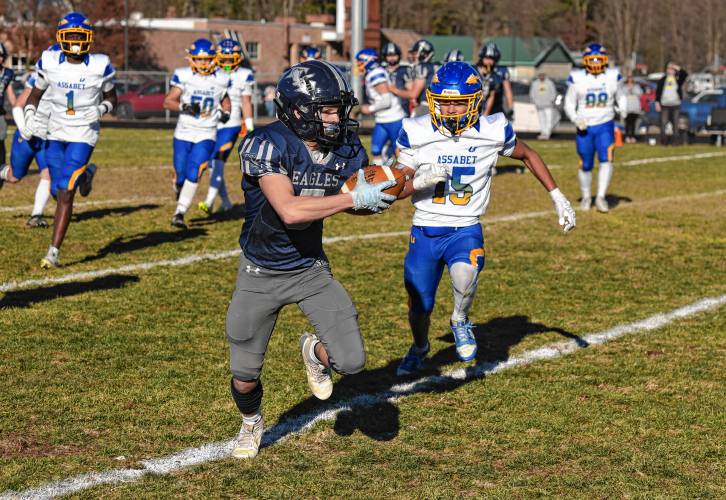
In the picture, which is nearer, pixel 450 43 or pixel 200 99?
pixel 200 99

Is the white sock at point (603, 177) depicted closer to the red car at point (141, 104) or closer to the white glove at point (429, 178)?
the white glove at point (429, 178)

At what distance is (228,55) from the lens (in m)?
13.5

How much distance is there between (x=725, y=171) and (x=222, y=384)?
1536 centimetres

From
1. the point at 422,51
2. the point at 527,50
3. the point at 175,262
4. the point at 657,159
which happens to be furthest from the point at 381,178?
the point at 527,50

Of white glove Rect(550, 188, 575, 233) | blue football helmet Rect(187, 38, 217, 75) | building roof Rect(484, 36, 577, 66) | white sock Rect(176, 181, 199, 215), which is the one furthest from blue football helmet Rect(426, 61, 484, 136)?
building roof Rect(484, 36, 577, 66)

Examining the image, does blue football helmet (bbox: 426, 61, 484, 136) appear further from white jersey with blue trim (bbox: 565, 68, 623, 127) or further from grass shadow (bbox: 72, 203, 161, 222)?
white jersey with blue trim (bbox: 565, 68, 623, 127)

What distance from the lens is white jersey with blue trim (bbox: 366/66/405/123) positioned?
52.3 feet

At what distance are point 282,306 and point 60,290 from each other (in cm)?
430

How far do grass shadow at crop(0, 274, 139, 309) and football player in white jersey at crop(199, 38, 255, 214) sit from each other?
3925 millimetres

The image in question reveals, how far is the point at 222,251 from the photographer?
35.8 feet

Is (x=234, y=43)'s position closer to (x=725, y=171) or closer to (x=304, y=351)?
Answer: (x=304, y=351)

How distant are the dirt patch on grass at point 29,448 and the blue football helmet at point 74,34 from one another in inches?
210

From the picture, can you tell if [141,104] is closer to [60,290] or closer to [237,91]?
[237,91]

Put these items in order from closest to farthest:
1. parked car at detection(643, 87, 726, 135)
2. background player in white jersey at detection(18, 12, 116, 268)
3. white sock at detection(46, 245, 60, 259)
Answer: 1. white sock at detection(46, 245, 60, 259)
2. background player in white jersey at detection(18, 12, 116, 268)
3. parked car at detection(643, 87, 726, 135)
